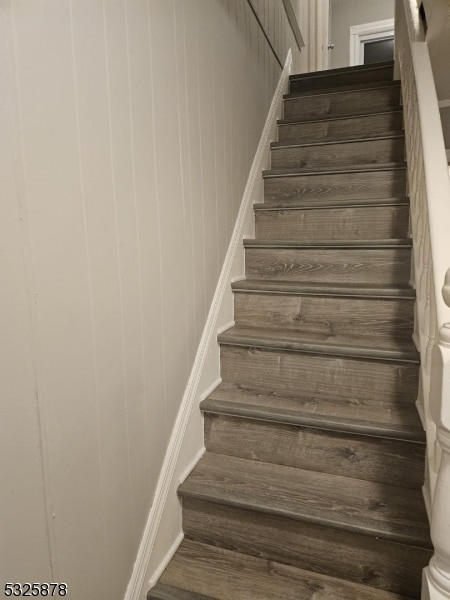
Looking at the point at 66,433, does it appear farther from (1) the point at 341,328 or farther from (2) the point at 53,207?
(1) the point at 341,328

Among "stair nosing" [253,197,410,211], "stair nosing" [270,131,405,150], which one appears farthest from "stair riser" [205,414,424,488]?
"stair nosing" [270,131,405,150]

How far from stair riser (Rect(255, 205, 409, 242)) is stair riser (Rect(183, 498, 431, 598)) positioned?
126 cm

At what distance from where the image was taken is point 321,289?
1769 mm

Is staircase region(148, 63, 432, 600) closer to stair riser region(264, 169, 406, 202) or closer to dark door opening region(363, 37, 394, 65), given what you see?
stair riser region(264, 169, 406, 202)

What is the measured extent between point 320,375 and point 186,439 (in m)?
0.56

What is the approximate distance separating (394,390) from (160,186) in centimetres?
108

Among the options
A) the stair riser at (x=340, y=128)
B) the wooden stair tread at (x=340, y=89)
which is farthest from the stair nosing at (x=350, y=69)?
the stair riser at (x=340, y=128)

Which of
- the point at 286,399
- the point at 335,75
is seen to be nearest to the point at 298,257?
the point at 286,399

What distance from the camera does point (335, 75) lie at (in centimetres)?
308

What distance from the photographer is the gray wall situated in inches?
195

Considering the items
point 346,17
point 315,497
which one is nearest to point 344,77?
point 346,17

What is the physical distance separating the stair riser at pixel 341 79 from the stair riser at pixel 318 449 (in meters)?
2.63

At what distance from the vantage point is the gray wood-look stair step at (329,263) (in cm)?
183

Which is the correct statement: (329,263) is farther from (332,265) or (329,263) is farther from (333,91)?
(333,91)
